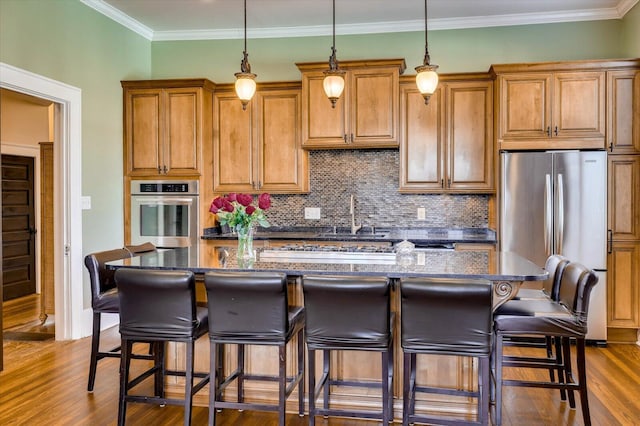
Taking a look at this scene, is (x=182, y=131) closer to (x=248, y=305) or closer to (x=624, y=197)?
(x=248, y=305)

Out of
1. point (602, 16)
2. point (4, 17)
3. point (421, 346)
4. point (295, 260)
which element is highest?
point (602, 16)

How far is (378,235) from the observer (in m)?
4.91

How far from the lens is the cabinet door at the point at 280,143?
5.09m

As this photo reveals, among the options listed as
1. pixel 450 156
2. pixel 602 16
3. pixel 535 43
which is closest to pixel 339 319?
pixel 450 156

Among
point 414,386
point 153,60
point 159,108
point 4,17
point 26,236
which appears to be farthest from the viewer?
point 26,236

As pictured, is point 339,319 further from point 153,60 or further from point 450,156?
point 153,60

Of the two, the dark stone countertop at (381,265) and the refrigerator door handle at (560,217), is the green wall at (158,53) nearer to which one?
the refrigerator door handle at (560,217)

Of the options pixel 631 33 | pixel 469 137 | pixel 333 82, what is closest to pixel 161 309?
pixel 333 82

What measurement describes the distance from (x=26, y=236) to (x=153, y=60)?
3099 mm

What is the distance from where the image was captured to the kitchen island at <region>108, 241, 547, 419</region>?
247 cm

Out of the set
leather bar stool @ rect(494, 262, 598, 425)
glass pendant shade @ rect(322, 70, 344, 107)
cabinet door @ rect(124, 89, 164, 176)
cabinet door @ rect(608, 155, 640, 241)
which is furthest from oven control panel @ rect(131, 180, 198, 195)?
cabinet door @ rect(608, 155, 640, 241)

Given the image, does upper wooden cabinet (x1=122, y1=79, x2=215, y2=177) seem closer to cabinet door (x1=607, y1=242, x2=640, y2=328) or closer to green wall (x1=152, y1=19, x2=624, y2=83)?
green wall (x1=152, y1=19, x2=624, y2=83)

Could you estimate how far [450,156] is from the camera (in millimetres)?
4812

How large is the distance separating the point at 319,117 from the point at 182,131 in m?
1.42
